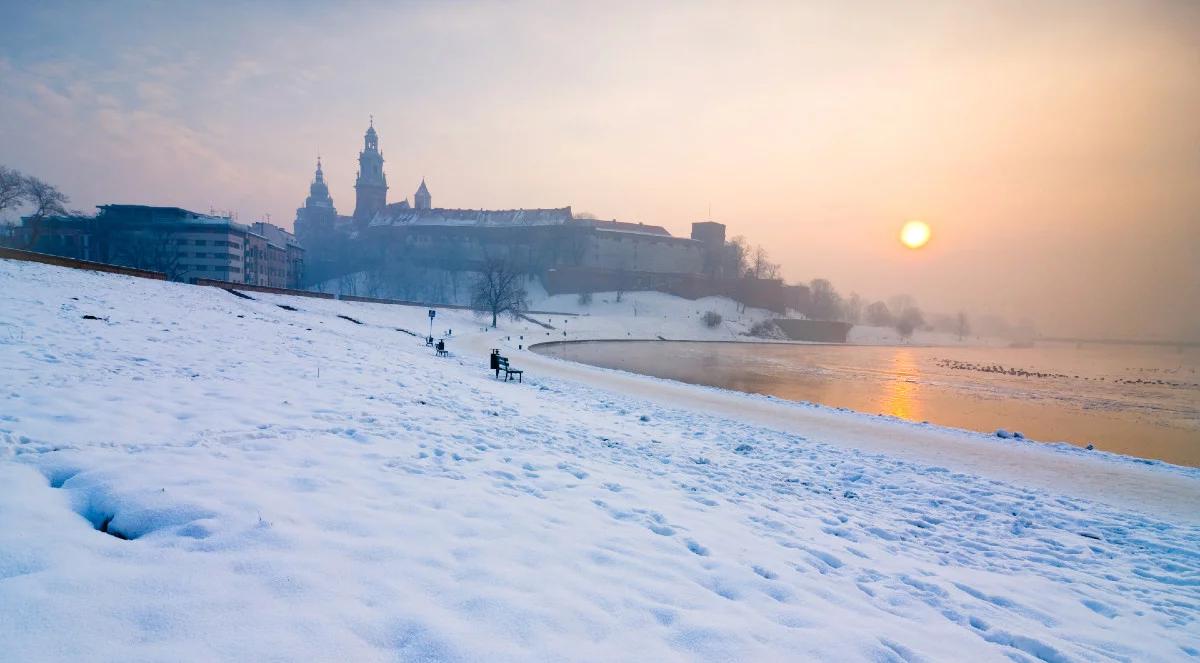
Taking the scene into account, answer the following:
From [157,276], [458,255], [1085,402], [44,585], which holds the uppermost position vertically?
[458,255]

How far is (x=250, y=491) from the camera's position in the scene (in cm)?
492

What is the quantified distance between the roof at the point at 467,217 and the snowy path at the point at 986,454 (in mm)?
100779

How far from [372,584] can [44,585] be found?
5.58ft

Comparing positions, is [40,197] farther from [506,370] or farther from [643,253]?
[643,253]

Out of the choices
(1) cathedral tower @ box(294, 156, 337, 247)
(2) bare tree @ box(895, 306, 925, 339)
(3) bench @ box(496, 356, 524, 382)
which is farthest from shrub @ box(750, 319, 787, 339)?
(1) cathedral tower @ box(294, 156, 337, 247)

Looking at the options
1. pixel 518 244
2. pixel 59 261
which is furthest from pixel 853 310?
pixel 59 261

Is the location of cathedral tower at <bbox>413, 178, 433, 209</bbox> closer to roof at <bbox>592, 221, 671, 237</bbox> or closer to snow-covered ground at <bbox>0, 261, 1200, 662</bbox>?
roof at <bbox>592, 221, 671, 237</bbox>

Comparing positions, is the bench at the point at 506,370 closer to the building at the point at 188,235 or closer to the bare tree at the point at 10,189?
the bare tree at the point at 10,189

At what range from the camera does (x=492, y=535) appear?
496 centimetres

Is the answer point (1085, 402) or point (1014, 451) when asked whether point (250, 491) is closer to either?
point (1014, 451)

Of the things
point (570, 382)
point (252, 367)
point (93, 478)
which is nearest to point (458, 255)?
point (570, 382)

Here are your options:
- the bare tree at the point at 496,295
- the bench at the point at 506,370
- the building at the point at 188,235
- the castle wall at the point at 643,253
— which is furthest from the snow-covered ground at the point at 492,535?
the castle wall at the point at 643,253

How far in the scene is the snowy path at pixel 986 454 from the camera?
35.7ft

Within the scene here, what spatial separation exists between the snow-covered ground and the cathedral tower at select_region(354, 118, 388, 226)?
123m
